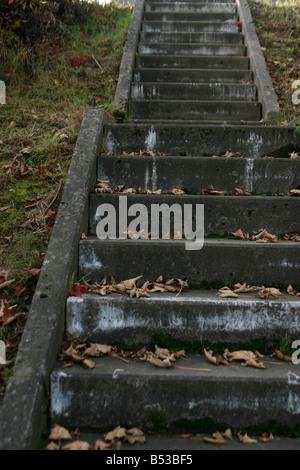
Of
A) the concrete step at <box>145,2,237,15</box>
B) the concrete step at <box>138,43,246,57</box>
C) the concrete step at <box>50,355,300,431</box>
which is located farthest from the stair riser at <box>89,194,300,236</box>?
the concrete step at <box>145,2,237,15</box>

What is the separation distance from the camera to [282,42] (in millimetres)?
6359

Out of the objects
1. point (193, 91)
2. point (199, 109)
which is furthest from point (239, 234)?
point (193, 91)

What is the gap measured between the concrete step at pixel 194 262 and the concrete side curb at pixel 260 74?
8.15 feet

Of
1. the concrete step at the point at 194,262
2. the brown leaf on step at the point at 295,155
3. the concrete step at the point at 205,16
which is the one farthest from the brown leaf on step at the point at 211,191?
the concrete step at the point at 205,16

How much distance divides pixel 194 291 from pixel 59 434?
1.13 m

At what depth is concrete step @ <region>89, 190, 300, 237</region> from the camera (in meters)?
2.89

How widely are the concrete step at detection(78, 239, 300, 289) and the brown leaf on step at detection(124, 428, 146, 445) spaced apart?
3.11 feet

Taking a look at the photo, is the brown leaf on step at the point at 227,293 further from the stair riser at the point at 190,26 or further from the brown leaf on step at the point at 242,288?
the stair riser at the point at 190,26

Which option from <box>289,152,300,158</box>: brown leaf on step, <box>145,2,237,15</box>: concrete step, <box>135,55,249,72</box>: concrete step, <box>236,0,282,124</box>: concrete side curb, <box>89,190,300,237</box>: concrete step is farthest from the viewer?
<box>145,2,237,15</box>: concrete step

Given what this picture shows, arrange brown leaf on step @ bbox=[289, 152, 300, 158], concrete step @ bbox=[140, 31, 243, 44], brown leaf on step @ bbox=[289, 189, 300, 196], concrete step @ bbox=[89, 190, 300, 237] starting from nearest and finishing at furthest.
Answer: concrete step @ bbox=[89, 190, 300, 237] → brown leaf on step @ bbox=[289, 189, 300, 196] → brown leaf on step @ bbox=[289, 152, 300, 158] → concrete step @ bbox=[140, 31, 243, 44]

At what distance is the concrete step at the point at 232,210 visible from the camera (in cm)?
289

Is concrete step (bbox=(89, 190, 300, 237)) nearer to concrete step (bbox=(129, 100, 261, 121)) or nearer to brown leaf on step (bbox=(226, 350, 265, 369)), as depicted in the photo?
brown leaf on step (bbox=(226, 350, 265, 369))

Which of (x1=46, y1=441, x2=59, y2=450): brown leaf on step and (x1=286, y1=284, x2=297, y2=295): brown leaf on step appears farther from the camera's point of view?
(x1=286, y1=284, x2=297, y2=295): brown leaf on step

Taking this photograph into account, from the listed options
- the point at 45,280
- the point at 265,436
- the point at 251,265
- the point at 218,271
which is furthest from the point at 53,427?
the point at 251,265
